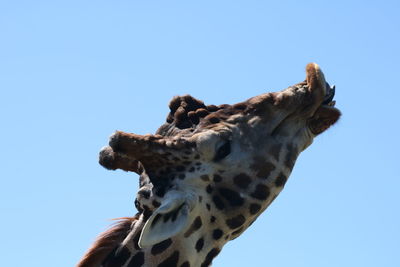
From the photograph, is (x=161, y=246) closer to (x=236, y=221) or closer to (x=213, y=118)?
(x=236, y=221)

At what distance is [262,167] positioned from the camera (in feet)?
23.4

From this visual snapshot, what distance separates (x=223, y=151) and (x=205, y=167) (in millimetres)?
218

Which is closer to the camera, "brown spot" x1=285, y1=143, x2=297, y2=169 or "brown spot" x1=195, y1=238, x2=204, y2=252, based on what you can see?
"brown spot" x1=195, y1=238, x2=204, y2=252

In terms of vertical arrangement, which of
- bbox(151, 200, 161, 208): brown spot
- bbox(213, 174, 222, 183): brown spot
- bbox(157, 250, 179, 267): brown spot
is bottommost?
bbox(157, 250, 179, 267): brown spot

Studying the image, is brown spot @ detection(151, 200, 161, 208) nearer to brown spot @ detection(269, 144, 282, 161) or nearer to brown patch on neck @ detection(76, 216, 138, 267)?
brown patch on neck @ detection(76, 216, 138, 267)

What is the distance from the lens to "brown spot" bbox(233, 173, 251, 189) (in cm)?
708

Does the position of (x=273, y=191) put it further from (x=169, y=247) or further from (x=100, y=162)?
(x=100, y=162)

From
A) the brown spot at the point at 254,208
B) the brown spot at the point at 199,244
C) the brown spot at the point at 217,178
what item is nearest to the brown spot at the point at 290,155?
the brown spot at the point at 254,208

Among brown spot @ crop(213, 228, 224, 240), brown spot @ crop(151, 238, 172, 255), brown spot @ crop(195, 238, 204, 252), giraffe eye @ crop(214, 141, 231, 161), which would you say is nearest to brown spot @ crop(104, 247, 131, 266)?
brown spot @ crop(151, 238, 172, 255)

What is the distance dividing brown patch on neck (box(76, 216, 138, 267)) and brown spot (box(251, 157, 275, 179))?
0.97m

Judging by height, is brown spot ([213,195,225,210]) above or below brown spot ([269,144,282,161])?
below

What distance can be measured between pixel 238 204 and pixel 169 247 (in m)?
0.62

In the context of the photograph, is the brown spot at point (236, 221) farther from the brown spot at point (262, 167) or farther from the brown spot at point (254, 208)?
the brown spot at point (262, 167)

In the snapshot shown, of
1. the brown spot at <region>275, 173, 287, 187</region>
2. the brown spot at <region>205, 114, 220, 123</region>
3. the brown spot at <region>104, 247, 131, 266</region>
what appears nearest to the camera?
the brown spot at <region>104, 247, 131, 266</region>
